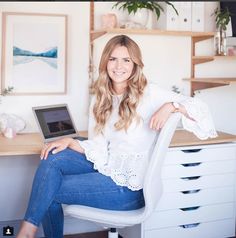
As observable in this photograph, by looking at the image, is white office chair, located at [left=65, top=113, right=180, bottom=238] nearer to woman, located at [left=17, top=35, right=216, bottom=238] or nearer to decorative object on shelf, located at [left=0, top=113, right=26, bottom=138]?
woman, located at [left=17, top=35, right=216, bottom=238]

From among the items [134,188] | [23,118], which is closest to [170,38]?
[23,118]

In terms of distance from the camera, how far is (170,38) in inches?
107

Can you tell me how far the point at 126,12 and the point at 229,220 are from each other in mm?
1455

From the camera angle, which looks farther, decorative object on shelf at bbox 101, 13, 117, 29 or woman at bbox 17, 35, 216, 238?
decorative object on shelf at bbox 101, 13, 117, 29

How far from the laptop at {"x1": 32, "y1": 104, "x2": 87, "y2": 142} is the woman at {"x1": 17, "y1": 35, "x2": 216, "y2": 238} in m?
0.28

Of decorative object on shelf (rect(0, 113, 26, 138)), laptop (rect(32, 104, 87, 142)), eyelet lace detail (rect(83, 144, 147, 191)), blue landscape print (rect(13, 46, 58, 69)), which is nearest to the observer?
eyelet lace detail (rect(83, 144, 147, 191))

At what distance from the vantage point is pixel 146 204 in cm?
167

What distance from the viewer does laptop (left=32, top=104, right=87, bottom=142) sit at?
7.03ft

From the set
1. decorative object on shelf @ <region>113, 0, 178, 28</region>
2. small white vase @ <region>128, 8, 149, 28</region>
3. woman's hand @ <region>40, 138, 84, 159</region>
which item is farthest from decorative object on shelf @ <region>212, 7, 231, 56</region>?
woman's hand @ <region>40, 138, 84, 159</region>

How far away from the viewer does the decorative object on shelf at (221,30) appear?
2621 millimetres

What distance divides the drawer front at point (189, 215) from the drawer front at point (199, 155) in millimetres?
281

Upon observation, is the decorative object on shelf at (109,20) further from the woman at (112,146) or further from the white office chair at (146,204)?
the white office chair at (146,204)

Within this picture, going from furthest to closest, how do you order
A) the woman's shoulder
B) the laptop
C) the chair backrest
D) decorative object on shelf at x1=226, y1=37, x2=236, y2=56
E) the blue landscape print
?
decorative object on shelf at x1=226, y1=37, x2=236, y2=56, the blue landscape print, the laptop, the woman's shoulder, the chair backrest

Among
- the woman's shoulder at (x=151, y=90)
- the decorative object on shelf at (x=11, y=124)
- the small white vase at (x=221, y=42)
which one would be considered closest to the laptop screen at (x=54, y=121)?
the decorative object on shelf at (x=11, y=124)
